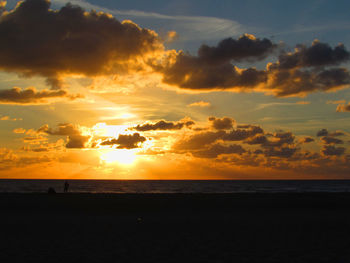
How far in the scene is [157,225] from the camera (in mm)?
22547

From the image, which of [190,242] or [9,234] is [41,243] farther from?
[190,242]

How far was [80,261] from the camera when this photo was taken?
12.9 metres

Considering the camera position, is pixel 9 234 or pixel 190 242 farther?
pixel 9 234

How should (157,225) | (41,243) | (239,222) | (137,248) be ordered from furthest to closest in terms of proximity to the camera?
1. (239,222)
2. (157,225)
3. (41,243)
4. (137,248)

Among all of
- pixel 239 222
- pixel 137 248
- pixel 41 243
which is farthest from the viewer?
pixel 239 222

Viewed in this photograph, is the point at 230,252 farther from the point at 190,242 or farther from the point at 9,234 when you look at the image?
the point at 9,234

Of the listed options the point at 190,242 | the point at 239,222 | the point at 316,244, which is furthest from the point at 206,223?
the point at 316,244

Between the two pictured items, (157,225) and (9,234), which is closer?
(9,234)

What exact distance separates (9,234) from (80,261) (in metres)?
7.64

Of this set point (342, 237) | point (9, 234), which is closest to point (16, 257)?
point (9, 234)

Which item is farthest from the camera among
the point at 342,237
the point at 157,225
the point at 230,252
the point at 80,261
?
the point at 157,225

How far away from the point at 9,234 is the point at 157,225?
8.20m

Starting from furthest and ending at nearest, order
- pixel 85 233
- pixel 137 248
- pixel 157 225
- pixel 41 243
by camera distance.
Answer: pixel 157 225 → pixel 85 233 → pixel 41 243 → pixel 137 248

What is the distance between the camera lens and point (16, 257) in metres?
13.2
